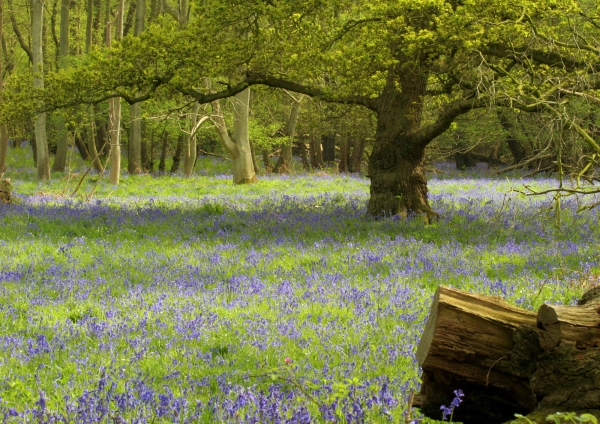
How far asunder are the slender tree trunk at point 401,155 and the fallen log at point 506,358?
31.9 ft

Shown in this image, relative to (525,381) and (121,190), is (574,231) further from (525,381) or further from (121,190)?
(121,190)

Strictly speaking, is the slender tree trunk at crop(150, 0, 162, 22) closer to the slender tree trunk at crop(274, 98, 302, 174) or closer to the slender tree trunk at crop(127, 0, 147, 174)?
the slender tree trunk at crop(127, 0, 147, 174)

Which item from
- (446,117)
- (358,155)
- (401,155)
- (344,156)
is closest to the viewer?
(446,117)

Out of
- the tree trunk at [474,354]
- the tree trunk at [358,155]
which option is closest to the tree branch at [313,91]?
the tree trunk at [474,354]

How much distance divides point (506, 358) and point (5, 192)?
652 inches

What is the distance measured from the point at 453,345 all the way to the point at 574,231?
915 cm

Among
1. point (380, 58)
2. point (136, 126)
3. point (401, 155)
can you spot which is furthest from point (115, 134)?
point (380, 58)

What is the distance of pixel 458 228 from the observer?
1233 cm

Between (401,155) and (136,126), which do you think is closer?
(401,155)

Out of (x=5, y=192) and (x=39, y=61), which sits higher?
(x=39, y=61)

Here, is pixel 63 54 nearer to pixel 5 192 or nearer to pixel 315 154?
pixel 5 192

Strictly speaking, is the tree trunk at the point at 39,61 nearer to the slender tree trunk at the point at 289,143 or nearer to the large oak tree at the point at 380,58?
the large oak tree at the point at 380,58

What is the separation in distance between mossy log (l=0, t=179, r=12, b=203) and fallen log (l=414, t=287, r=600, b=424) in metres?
15.9

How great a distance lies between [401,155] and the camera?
13.5 m
